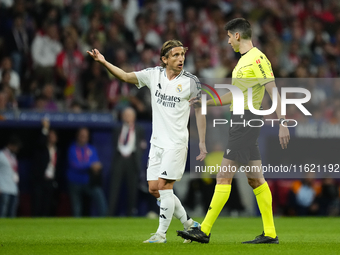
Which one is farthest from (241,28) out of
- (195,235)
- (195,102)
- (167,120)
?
(195,235)

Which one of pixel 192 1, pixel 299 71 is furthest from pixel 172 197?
pixel 192 1

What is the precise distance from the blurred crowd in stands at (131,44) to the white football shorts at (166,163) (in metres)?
6.57

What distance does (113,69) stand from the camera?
22.0ft

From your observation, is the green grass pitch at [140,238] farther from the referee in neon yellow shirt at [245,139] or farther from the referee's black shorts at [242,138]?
the referee's black shorts at [242,138]

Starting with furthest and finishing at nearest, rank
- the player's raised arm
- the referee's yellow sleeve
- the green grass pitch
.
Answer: the player's raised arm < the referee's yellow sleeve < the green grass pitch

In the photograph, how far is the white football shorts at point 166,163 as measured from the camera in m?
6.73

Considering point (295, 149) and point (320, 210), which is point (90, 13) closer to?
point (295, 149)

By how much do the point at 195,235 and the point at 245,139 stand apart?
120 centimetres

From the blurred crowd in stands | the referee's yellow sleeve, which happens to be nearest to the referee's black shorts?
the referee's yellow sleeve

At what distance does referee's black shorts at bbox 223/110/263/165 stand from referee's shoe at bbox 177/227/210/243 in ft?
2.92

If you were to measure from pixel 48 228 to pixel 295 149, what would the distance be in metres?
5.91

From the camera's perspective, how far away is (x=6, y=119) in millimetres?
12578

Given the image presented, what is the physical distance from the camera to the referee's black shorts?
655 centimetres

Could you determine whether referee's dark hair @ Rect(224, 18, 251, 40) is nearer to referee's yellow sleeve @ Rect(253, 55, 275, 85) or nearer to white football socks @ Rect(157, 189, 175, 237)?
referee's yellow sleeve @ Rect(253, 55, 275, 85)
